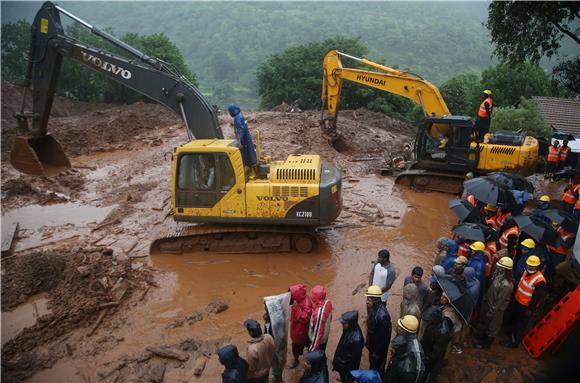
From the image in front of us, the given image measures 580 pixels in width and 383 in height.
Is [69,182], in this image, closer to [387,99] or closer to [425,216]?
[425,216]

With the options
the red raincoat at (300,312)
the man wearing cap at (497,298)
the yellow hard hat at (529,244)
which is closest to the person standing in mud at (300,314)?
the red raincoat at (300,312)

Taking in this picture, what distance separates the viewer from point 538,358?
18.6ft

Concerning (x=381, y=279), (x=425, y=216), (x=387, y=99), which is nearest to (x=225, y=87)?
(x=387, y=99)

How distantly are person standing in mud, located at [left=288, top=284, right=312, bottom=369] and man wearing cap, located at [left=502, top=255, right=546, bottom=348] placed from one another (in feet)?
9.19

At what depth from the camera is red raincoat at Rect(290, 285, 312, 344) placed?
16.9 feet

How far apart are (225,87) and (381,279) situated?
Answer: 52887 mm

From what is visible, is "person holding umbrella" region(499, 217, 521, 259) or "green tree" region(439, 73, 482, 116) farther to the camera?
"green tree" region(439, 73, 482, 116)

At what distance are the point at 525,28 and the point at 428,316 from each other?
12.1m

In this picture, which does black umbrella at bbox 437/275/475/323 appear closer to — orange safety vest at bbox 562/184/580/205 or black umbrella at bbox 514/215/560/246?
black umbrella at bbox 514/215/560/246

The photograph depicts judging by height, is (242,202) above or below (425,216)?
above

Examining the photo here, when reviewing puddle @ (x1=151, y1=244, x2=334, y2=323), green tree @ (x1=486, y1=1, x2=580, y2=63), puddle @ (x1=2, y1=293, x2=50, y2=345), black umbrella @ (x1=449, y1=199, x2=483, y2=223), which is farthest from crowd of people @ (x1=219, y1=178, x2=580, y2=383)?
green tree @ (x1=486, y1=1, x2=580, y2=63)

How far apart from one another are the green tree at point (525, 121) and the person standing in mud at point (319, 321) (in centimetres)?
1255

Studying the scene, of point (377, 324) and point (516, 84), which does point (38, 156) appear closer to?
point (377, 324)

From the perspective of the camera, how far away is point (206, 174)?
8.20m
